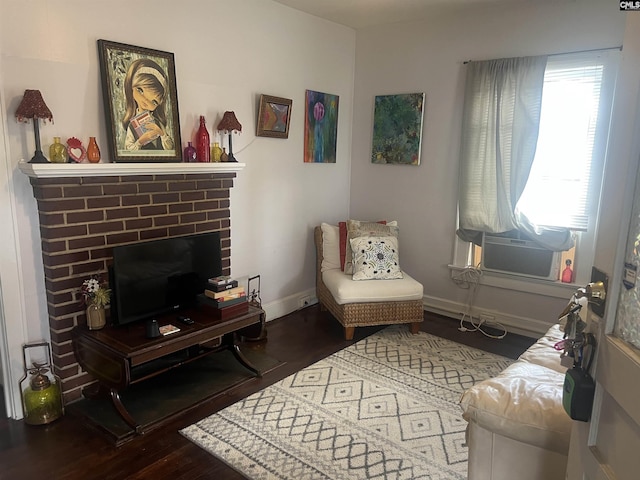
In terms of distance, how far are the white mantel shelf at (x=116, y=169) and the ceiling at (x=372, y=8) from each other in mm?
1494

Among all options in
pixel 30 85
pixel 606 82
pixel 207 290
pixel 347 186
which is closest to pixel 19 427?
pixel 207 290

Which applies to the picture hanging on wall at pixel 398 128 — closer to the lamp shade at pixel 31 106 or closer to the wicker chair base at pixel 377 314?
the wicker chair base at pixel 377 314

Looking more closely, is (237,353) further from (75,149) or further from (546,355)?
(546,355)

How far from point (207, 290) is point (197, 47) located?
5.30 feet

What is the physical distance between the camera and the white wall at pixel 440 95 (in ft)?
11.1

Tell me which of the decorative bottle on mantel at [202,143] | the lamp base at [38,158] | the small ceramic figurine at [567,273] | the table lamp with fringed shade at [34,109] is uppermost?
the table lamp with fringed shade at [34,109]

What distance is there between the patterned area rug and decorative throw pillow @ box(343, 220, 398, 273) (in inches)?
31.9

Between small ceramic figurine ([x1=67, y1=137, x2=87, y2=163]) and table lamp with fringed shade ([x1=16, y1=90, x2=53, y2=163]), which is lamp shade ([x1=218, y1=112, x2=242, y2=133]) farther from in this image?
table lamp with fringed shade ([x1=16, y1=90, x2=53, y2=163])

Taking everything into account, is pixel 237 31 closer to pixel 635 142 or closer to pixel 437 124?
pixel 437 124

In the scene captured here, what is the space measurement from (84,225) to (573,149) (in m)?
3.29

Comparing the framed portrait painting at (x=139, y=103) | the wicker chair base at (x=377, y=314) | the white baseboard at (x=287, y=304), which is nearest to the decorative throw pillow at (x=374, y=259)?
the wicker chair base at (x=377, y=314)

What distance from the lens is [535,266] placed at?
3.68m

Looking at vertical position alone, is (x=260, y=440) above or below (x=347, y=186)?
below

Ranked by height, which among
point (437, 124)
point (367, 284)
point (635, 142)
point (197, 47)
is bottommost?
point (367, 284)
